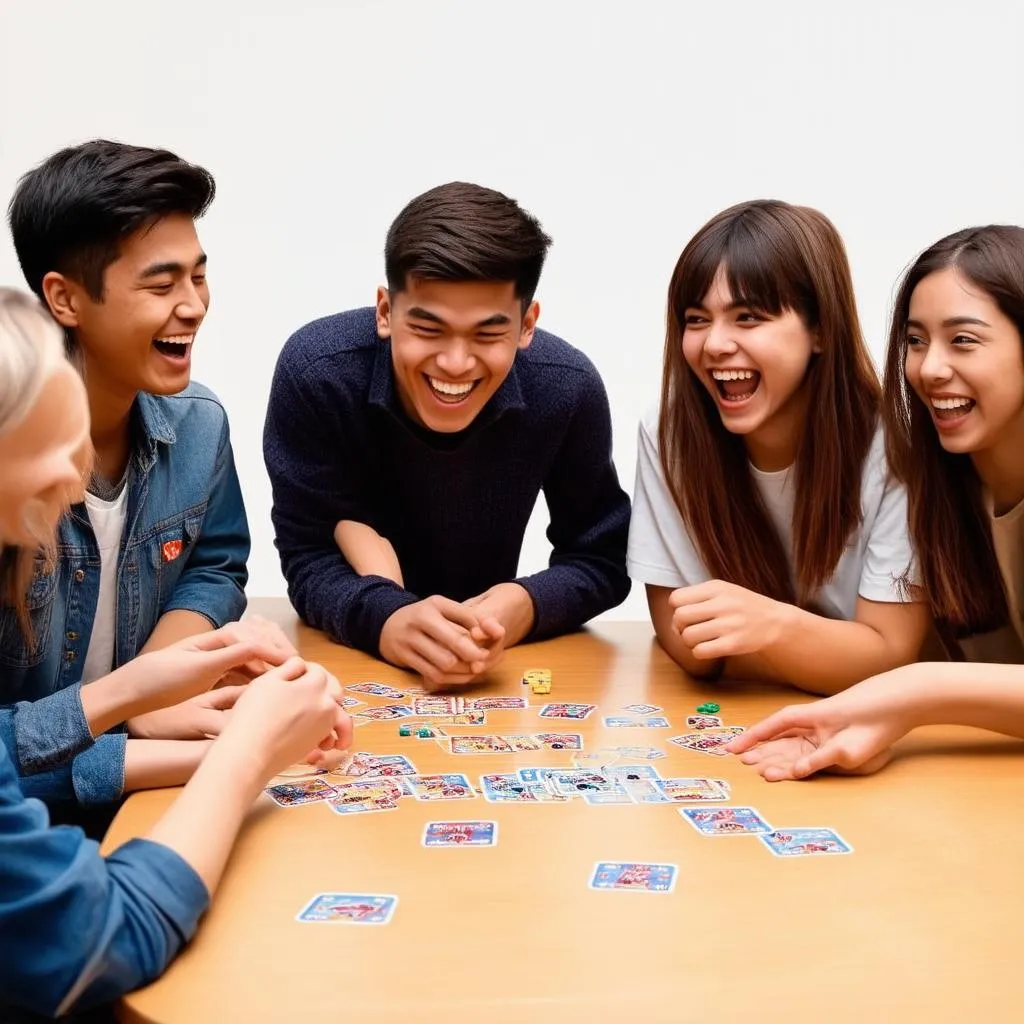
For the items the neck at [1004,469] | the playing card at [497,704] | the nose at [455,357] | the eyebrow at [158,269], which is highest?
the eyebrow at [158,269]

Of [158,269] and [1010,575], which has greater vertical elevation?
[158,269]

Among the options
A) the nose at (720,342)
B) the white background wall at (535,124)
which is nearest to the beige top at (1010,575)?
the nose at (720,342)

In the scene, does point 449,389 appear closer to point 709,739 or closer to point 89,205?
point 89,205

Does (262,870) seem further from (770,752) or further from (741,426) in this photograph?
(741,426)

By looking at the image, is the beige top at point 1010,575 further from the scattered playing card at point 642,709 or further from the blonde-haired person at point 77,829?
the blonde-haired person at point 77,829

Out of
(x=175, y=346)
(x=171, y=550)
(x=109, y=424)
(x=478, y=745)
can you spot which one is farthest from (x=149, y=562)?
(x=478, y=745)

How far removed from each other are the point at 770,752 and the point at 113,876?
0.98 meters

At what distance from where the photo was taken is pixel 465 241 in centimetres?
234

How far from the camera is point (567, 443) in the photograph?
2738 millimetres

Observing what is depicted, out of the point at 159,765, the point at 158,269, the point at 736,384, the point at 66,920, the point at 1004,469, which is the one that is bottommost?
the point at 159,765

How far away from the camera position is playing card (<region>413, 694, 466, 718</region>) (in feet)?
6.93

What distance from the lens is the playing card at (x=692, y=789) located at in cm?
175

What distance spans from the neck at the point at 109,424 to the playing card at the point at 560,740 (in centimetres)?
91

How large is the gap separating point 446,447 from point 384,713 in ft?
2.34
